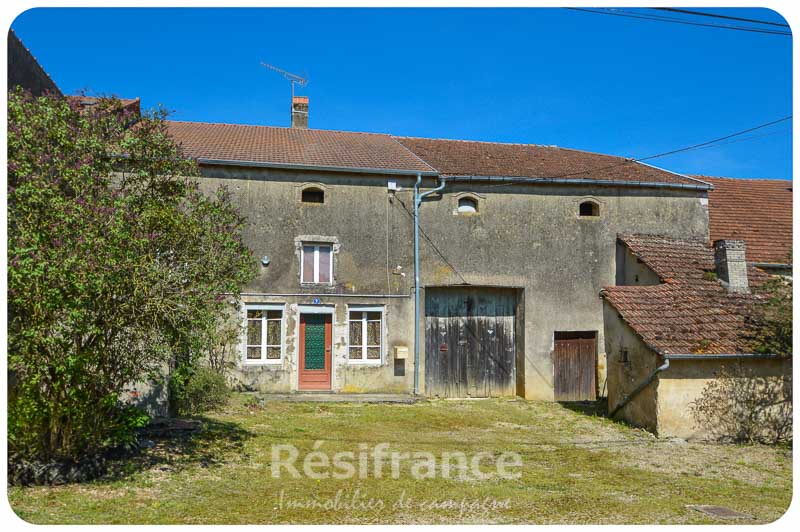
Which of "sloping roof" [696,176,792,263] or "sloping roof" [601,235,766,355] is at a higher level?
"sloping roof" [696,176,792,263]

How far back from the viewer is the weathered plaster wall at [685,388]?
1252 centimetres

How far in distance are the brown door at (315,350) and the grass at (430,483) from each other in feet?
9.86

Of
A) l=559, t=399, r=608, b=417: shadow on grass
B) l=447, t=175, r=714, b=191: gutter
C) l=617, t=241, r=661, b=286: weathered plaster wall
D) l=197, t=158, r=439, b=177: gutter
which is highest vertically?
l=197, t=158, r=439, b=177: gutter

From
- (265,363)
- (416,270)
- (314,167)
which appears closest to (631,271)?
(416,270)

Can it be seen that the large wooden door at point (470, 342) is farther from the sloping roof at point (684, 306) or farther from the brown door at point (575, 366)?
the sloping roof at point (684, 306)

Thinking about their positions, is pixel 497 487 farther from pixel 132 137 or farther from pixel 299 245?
pixel 299 245

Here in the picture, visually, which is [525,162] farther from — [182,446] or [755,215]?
[182,446]

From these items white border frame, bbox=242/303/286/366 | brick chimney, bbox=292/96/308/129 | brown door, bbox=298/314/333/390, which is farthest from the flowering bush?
brick chimney, bbox=292/96/308/129

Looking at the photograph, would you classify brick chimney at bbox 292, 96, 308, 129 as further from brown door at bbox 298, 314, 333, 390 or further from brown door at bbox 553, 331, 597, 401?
brown door at bbox 553, 331, 597, 401

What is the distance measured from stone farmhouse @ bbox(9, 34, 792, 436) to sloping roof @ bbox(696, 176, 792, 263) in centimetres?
15

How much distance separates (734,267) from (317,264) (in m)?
9.68

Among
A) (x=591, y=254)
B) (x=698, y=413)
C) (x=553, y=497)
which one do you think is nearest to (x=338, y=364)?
(x=591, y=254)

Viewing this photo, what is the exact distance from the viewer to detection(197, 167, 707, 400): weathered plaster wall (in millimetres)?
16812

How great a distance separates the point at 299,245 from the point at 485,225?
15.7 feet
